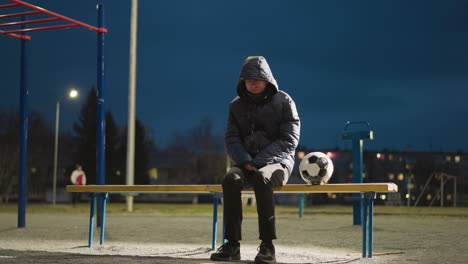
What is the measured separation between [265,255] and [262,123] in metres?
1.27

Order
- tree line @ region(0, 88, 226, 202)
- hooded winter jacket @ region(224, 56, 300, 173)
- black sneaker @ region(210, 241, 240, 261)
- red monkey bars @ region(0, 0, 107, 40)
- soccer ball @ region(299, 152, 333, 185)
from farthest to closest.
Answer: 1. tree line @ region(0, 88, 226, 202)
2. red monkey bars @ region(0, 0, 107, 40)
3. soccer ball @ region(299, 152, 333, 185)
4. hooded winter jacket @ region(224, 56, 300, 173)
5. black sneaker @ region(210, 241, 240, 261)

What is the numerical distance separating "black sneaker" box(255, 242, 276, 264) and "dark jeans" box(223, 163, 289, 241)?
0.08 meters

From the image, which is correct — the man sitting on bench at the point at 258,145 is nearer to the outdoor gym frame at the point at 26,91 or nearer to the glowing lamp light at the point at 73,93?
the outdoor gym frame at the point at 26,91

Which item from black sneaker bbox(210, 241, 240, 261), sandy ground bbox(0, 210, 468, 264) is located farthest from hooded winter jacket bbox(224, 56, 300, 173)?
sandy ground bbox(0, 210, 468, 264)

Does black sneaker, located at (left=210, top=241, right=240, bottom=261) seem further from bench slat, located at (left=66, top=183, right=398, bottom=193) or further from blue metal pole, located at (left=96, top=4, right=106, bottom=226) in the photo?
blue metal pole, located at (left=96, top=4, right=106, bottom=226)

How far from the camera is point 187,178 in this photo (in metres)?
83.0

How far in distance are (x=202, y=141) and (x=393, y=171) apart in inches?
936

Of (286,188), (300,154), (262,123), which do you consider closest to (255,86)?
(262,123)

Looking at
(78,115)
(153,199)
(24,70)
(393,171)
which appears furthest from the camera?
(393,171)

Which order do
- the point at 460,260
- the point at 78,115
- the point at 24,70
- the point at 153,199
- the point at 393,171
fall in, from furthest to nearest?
the point at 393,171
the point at 153,199
the point at 78,115
the point at 24,70
the point at 460,260

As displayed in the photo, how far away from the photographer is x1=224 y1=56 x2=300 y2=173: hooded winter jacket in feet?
21.0

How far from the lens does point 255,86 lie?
6.46 meters

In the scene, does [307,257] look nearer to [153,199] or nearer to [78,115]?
[78,115]

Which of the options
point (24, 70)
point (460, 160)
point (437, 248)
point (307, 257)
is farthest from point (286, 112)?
point (460, 160)
